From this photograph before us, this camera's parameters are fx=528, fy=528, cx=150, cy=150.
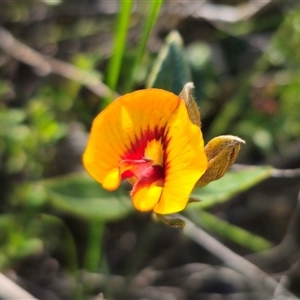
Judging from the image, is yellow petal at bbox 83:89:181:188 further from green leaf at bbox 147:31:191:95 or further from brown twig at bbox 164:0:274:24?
brown twig at bbox 164:0:274:24

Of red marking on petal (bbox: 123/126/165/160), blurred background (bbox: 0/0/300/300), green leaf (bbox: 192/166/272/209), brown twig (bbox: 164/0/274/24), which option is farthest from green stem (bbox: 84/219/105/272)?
brown twig (bbox: 164/0/274/24)

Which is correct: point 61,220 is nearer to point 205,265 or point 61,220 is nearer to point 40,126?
point 40,126

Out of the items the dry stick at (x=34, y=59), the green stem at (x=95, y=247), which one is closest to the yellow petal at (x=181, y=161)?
the green stem at (x=95, y=247)

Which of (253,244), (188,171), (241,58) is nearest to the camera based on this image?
(188,171)

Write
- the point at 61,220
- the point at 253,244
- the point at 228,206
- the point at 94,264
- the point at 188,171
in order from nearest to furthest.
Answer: the point at 188,171 < the point at 94,264 < the point at 61,220 < the point at 253,244 < the point at 228,206

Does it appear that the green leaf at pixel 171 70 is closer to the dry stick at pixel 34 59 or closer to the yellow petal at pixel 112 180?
the yellow petal at pixel 112 180

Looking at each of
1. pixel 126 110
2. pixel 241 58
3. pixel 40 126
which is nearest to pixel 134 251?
pixel 40 126
